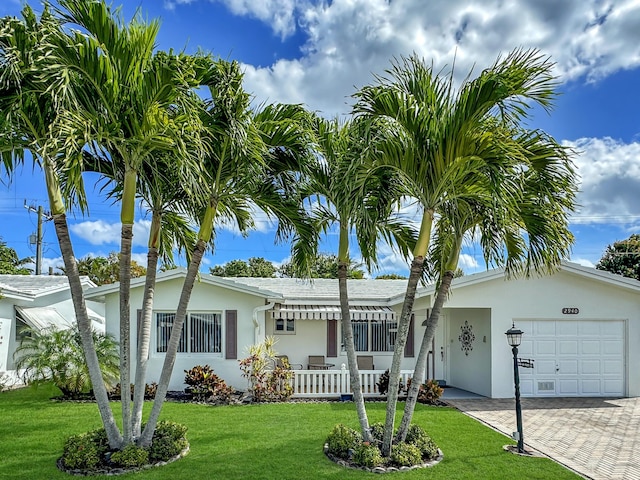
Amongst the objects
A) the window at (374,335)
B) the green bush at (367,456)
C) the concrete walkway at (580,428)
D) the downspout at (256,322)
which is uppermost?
the downspout at (256,322)

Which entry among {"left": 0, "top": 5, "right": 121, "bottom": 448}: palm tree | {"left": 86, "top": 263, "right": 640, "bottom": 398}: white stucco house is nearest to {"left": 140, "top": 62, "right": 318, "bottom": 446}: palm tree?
{"left": 0, "top": 5, "right": 121, "bottom": 448}: palm tree

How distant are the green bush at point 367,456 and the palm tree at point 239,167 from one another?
460 centimetres

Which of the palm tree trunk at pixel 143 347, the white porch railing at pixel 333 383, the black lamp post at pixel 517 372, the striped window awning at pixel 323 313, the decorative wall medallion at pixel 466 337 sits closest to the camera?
the palm tree trunk at pixel 143 347

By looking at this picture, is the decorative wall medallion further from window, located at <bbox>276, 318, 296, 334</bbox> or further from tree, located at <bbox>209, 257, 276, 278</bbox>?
tree, located at <bbox>209, 257, 276, 278</bbox>

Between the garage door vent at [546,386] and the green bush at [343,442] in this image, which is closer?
the green bush at [343,442]

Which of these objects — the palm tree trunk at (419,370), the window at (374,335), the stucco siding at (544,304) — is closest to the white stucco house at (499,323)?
the stucco siding at (544,304)

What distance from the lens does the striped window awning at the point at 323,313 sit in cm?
2181

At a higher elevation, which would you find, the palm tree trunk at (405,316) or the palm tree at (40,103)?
the palm tree at (40,103)

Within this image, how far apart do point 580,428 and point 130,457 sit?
12985 mm

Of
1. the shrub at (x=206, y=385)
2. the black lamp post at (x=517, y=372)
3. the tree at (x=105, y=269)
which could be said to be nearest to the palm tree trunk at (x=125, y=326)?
the shrub at (x=206, y=385)

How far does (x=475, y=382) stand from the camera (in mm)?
21984

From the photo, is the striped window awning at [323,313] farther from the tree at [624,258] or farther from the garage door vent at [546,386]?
the tree at [624,258]

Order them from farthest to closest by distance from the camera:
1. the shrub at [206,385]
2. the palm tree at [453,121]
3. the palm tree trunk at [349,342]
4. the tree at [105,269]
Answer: the tree at [105,269], the shrub at [206,385], the palm tree trunk at [349,342], the palm tree at [453,121]

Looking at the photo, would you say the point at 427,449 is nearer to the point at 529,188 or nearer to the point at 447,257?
the point at 447,257
